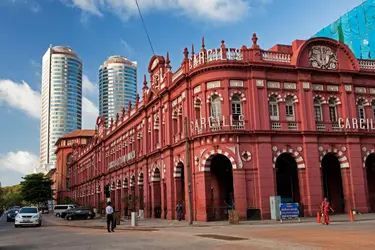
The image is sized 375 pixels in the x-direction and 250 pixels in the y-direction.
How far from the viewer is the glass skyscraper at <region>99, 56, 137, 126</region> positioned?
7387 inches

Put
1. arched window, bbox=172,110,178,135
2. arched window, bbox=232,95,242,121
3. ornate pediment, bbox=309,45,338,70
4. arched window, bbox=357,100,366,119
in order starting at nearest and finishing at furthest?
arched window, bbox=232,95,242,121 < ornate pediment, bbox=309,45,338,70 < arched window, bbox=357,100,366,119 < arched window, bbox=172,110,178,135

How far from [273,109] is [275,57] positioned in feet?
14.0

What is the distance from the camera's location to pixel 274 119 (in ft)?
107

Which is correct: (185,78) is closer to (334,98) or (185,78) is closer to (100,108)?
(334,98)

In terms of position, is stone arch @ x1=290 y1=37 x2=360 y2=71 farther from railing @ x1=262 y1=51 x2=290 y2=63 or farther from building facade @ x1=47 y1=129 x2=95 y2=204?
building facade @ x1=47 y1=129 x2=95 y2=204

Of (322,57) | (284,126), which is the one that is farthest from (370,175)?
(322,57)

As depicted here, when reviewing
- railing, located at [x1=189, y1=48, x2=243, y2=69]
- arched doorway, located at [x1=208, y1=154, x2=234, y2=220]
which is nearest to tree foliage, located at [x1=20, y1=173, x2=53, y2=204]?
arched doorway, located at [x1=208, y1=154, x2=234, y2=220]

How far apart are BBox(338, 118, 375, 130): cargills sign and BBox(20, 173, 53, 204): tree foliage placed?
81.8 m

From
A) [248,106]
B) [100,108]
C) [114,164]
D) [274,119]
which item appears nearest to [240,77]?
[248,106]

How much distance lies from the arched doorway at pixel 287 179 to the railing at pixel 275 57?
8.12 metres

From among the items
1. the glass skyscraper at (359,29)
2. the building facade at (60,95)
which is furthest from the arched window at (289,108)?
the building facade at (60,95)

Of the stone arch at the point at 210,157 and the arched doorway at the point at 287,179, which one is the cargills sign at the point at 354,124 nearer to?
the arched doorway at the point at 287,179

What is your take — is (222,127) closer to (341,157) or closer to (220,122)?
(220,122)

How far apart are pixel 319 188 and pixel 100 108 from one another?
6651 inches
